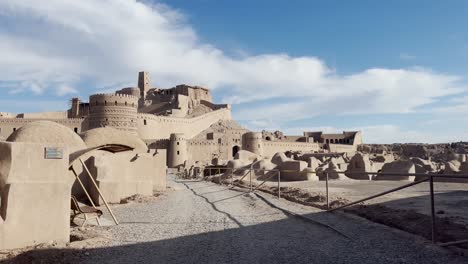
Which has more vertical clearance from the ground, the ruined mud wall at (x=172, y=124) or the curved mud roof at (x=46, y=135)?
the ruined mud wall at (x=172, y=124)

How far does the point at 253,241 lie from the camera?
23.8ft

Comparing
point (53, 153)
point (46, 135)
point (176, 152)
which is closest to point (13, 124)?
point (176, 152)

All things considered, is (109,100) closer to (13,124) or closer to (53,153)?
(13,124)

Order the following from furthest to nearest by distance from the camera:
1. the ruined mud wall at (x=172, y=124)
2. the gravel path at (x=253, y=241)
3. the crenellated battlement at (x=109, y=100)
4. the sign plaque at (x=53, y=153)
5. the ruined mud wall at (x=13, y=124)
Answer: the ruined mud wall at (x=172, y=124) → the crenellated battlement at (x=109, y=100) → the ruined mud wall at (x=13, y=124) → the sign plaque at (x=53, y=153) → the gravel path at (x=253, y=241)

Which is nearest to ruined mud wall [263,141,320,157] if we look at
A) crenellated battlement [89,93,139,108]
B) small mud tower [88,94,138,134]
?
small mud tower [88,94,138,134]

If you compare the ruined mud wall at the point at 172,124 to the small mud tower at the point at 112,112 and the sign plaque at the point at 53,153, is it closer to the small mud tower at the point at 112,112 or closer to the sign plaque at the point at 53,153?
A: the small mud tower at the point at 112,112

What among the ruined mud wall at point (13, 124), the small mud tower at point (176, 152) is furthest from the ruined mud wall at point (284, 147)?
the ruined mud wall at point (13, 124)

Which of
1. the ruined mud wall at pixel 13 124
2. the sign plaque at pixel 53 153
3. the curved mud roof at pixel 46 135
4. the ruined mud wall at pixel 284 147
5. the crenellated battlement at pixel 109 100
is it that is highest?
the crenellated battlement at pixel 109 100

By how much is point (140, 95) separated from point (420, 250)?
3030 inches

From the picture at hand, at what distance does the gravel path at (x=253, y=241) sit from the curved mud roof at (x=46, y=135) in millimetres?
3289

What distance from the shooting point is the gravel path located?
238 inches

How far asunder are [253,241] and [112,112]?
45.3 m

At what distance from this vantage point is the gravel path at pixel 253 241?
6047 mm

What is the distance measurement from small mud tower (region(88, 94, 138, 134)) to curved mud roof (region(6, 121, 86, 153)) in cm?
3680
